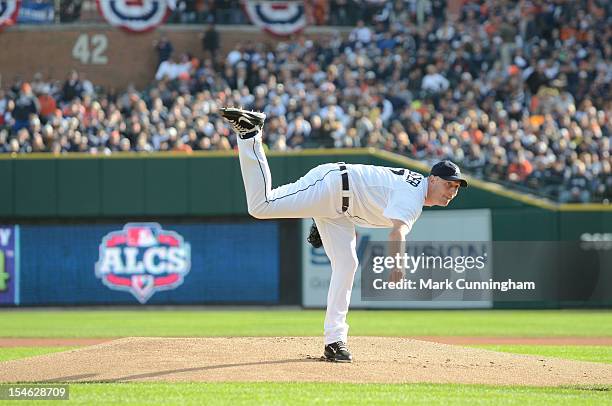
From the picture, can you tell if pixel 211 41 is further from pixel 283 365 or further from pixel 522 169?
pixel 283 365

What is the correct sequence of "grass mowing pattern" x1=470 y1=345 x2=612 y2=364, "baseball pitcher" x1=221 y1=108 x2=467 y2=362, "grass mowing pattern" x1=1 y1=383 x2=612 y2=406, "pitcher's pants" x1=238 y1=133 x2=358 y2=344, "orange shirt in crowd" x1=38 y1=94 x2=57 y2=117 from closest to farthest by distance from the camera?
"grass mowing pattern" x1=1 y1=383 x2=612 y2=406 → "baseball pitcher" x1=221 y1=108 x2=467 y2=362 → "pitcher's pants" x1=238 y1=133 x2=358 y2=344 → "grass mowing pattern" x1=470 y1=345 x2=612 y2=364 → "orange shirt in crowd" x1=38 y1=94 x2=57 y2=117

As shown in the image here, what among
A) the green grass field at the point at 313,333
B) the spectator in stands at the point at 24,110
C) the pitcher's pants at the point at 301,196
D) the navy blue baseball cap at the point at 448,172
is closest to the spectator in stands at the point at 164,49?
the spectator in stands at the point at 24,110

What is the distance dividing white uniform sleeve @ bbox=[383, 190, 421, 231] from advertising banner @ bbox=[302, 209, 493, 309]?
43.0ft

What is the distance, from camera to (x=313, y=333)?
50.4ft

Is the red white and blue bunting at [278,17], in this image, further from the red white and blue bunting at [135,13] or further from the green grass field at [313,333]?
the green grass field at [313,333]

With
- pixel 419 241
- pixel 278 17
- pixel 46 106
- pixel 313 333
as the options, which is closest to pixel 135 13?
pixel 278 17

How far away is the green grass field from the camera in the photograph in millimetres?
7496

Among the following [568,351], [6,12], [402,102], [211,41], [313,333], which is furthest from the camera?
[211,41]

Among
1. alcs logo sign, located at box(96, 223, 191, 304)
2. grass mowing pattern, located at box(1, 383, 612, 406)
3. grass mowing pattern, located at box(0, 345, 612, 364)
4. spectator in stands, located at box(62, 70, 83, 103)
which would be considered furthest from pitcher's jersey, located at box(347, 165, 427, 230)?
spectator in stands, located at box(62, 70, 83, 103)

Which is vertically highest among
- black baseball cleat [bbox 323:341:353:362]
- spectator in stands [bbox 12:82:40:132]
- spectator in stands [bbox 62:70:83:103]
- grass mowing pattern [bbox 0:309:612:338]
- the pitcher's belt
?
spectator in stands [bbox 62:70:83:103]

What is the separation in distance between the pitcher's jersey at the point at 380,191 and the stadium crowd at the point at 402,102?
12808mm

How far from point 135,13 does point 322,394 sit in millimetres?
20136

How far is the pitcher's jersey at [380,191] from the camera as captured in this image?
848cm

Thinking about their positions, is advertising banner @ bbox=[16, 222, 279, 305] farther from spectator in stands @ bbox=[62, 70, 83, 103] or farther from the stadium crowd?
spectator in stands @ bbox=[62, 70, 83, 103]
